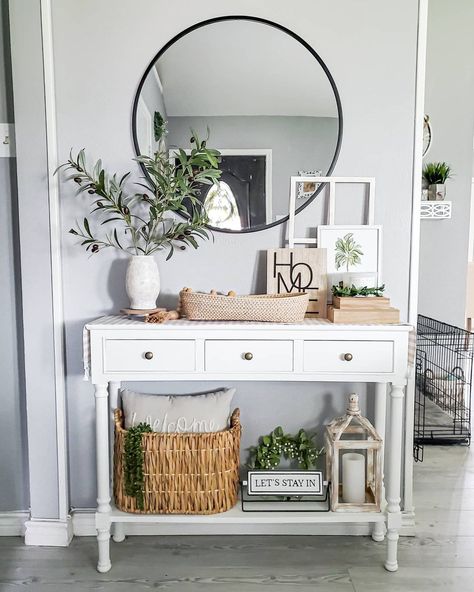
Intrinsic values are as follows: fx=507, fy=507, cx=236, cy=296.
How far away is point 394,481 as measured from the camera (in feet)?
5.76

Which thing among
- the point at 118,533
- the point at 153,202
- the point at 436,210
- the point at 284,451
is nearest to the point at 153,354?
the point at 153,202

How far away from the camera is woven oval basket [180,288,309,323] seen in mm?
1691

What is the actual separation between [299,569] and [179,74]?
183cm

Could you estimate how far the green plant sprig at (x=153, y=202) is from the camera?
1764 mm

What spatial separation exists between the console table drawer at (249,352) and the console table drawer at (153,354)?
0.22 feet

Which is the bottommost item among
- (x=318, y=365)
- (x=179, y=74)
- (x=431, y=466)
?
(x=431, y=466)

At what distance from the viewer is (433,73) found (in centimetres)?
343

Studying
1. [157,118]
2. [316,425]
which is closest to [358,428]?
[316,425]

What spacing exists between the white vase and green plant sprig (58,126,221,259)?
0.06 m

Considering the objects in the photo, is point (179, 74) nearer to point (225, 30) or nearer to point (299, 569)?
point (225, 30)

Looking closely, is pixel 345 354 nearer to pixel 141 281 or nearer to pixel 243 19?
pixel 141 281

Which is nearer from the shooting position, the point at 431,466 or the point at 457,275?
the point at 431,466

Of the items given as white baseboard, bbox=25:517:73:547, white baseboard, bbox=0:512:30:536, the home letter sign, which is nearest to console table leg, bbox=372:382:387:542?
the home letter sign

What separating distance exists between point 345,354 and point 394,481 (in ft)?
1.63
